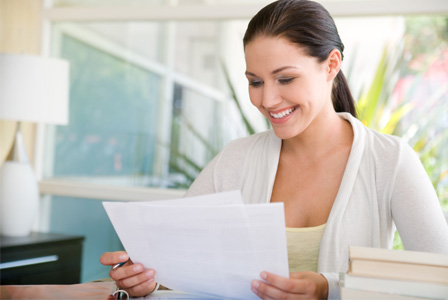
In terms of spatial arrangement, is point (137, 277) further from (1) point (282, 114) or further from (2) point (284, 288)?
(1) point (282, 114)

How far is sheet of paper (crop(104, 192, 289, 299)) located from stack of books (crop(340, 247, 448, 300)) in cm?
15

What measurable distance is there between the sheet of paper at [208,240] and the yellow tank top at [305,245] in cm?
41

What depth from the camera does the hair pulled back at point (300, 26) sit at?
4.42 feet

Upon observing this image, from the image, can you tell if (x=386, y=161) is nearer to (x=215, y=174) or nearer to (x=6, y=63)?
(x=215, y=174)

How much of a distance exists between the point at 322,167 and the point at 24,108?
1.69 m

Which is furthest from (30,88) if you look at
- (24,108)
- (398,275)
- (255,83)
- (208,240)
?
(398,275)

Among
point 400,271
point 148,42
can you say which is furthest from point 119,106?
point 400,271

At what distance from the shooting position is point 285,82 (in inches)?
53.3

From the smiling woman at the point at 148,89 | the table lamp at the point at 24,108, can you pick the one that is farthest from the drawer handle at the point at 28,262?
the smiling woman at the point at 148,89

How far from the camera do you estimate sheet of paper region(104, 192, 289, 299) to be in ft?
2.93

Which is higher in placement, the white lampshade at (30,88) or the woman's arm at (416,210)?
the white lampshade at (30,88)

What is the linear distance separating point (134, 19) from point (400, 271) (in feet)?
8.73

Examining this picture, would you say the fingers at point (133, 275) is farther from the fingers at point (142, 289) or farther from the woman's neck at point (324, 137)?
the woman's neck at point (324, 137)

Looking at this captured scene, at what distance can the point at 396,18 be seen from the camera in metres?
2.64
